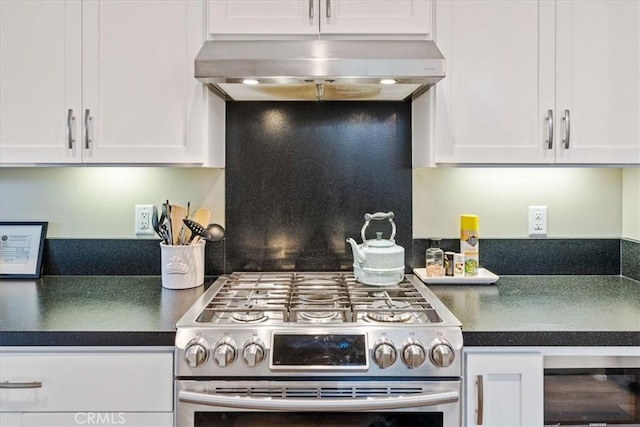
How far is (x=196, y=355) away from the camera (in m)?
1.19

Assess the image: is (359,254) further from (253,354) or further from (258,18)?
(258,18)

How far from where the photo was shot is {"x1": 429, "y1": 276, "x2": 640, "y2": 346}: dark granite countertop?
1.23 meters

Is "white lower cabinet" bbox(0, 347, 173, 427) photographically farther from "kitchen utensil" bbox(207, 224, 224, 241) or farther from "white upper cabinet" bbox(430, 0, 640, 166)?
"white upper cabinet" bbox(430, 0, 640, 166)

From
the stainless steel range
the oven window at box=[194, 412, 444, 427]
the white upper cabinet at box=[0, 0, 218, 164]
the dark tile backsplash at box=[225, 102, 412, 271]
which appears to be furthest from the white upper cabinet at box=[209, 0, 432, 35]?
the oven window at box=[194, 412, 444, 427]

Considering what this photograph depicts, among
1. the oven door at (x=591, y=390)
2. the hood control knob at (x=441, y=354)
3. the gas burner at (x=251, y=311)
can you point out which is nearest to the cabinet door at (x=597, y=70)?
the oven door at (x=591, y=390)

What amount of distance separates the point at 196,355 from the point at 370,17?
118cm

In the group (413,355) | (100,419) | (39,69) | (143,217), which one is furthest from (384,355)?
(39,69)

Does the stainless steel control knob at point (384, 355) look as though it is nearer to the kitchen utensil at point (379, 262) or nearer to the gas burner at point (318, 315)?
the gas burner at point (318, 315)

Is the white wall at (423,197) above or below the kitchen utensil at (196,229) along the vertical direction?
above

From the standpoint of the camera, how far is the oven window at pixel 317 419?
1202 mm

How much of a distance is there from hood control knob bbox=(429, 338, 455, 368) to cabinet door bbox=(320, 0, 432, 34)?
1.00 meters

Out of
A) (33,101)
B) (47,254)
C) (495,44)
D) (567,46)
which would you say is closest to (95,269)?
(47,254)

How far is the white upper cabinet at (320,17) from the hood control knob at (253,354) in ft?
3.30

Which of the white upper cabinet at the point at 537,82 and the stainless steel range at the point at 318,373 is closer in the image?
the stainless steel range at the point at 318,373
